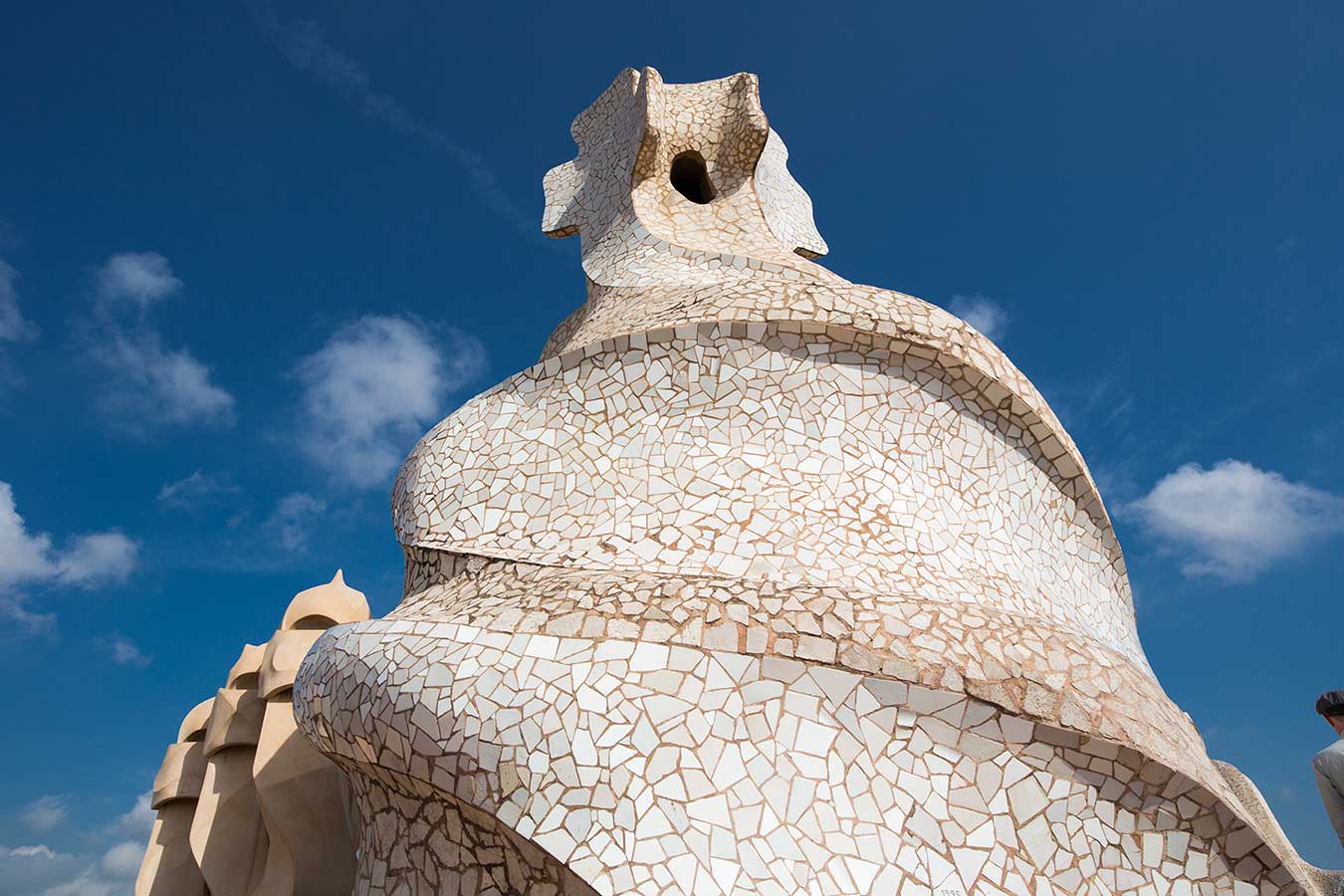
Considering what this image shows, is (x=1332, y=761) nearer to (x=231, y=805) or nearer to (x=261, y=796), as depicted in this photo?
(x=261, y=796)

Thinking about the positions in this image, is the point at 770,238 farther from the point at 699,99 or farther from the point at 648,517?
the point at 648,517

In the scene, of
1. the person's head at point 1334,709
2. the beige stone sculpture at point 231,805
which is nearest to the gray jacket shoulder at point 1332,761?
the person's head at point 1334,709

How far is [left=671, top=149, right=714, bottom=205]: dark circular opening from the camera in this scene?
9156 millimetres

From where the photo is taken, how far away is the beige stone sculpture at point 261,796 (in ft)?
20.6

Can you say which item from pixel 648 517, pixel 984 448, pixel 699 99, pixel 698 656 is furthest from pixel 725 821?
pixel 699 99

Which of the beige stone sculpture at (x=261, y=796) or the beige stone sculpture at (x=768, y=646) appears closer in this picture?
the beige stone sculpture at (x=768, y=646)

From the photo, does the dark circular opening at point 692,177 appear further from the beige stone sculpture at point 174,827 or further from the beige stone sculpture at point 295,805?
the beige stone sculpture at point 174,827

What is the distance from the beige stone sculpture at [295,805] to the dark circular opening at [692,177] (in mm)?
5431

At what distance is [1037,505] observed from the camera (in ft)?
18.5

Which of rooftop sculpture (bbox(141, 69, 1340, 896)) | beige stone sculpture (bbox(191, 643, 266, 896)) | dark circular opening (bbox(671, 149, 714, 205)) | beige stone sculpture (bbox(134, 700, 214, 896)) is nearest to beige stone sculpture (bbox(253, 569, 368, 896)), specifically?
beige stone sculpture (bbox(191, 643, 266, 896))

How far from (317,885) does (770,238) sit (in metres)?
5.78

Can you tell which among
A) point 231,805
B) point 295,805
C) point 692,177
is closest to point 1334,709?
point 295,805

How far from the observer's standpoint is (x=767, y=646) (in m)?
3.98

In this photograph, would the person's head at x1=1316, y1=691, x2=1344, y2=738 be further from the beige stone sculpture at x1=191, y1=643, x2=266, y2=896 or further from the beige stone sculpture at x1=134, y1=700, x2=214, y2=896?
the beige stone sculpture at x1=134, y1=700, x2=214, y2=896
